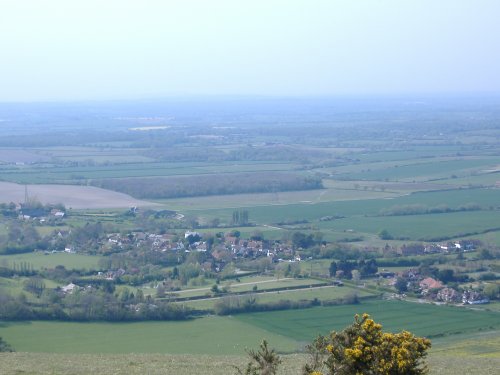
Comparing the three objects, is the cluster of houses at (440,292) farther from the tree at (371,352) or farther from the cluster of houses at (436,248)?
the tree at (371,352)

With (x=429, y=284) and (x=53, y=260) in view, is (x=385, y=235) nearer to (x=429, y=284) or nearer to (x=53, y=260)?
(x=429, y=284)

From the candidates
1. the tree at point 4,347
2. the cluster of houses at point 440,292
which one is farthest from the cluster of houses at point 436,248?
the tree at point 4,347

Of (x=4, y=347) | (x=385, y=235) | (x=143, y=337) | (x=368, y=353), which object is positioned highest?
(x=368, y=353)

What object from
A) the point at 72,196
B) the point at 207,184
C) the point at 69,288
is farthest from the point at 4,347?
the point at 207,184

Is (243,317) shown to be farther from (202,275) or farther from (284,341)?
(202,275)

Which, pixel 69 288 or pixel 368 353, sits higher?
pixel 368 353

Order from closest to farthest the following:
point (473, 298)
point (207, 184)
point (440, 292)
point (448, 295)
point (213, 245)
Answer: point (473, 298) < point (448, 295) < point (440, 292) < point (213, 245) < point (207, 184)

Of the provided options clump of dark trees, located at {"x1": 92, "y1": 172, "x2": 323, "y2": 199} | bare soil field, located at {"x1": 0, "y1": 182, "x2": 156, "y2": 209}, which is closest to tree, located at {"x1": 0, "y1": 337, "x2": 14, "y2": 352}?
bare soil field, located at {"x1": 0, "y1": 182, "x2": 156, "y2": 209}

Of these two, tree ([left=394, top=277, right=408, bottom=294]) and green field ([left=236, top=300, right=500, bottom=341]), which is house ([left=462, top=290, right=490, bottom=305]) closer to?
green field ([left=236, top=300, right=500, bottom=341])
